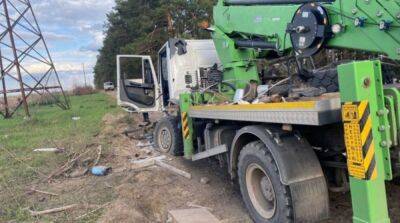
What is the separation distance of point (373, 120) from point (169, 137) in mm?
6441

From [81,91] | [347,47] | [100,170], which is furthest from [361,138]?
[81,91]

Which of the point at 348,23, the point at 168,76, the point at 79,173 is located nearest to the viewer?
the point at 348,23

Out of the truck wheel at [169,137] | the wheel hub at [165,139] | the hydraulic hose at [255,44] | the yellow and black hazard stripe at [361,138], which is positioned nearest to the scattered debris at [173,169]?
the truck wheel at [169,137]

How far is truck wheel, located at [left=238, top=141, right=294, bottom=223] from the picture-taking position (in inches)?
177

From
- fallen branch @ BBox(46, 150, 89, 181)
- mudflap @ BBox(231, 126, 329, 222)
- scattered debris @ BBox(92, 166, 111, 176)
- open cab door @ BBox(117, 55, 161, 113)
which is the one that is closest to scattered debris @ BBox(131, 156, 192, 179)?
scattered debris @ BBox(92, 166, 111, 176)

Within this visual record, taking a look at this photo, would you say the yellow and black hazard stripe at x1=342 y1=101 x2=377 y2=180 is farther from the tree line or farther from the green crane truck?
the tree line

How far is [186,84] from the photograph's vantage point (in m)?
9.49

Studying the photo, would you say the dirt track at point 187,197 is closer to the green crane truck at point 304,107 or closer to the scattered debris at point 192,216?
the scattered debris at point 192,216

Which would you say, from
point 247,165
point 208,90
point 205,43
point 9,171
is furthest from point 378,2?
point 9,171

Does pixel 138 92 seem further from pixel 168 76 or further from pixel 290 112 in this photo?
pixel 290 112

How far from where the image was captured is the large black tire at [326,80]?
512 cm

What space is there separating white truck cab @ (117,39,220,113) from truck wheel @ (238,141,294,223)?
440 cm

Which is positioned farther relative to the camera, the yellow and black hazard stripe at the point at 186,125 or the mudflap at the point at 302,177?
the yellow and black hazard stripe at the point at 186,125

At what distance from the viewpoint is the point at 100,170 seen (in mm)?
8820
